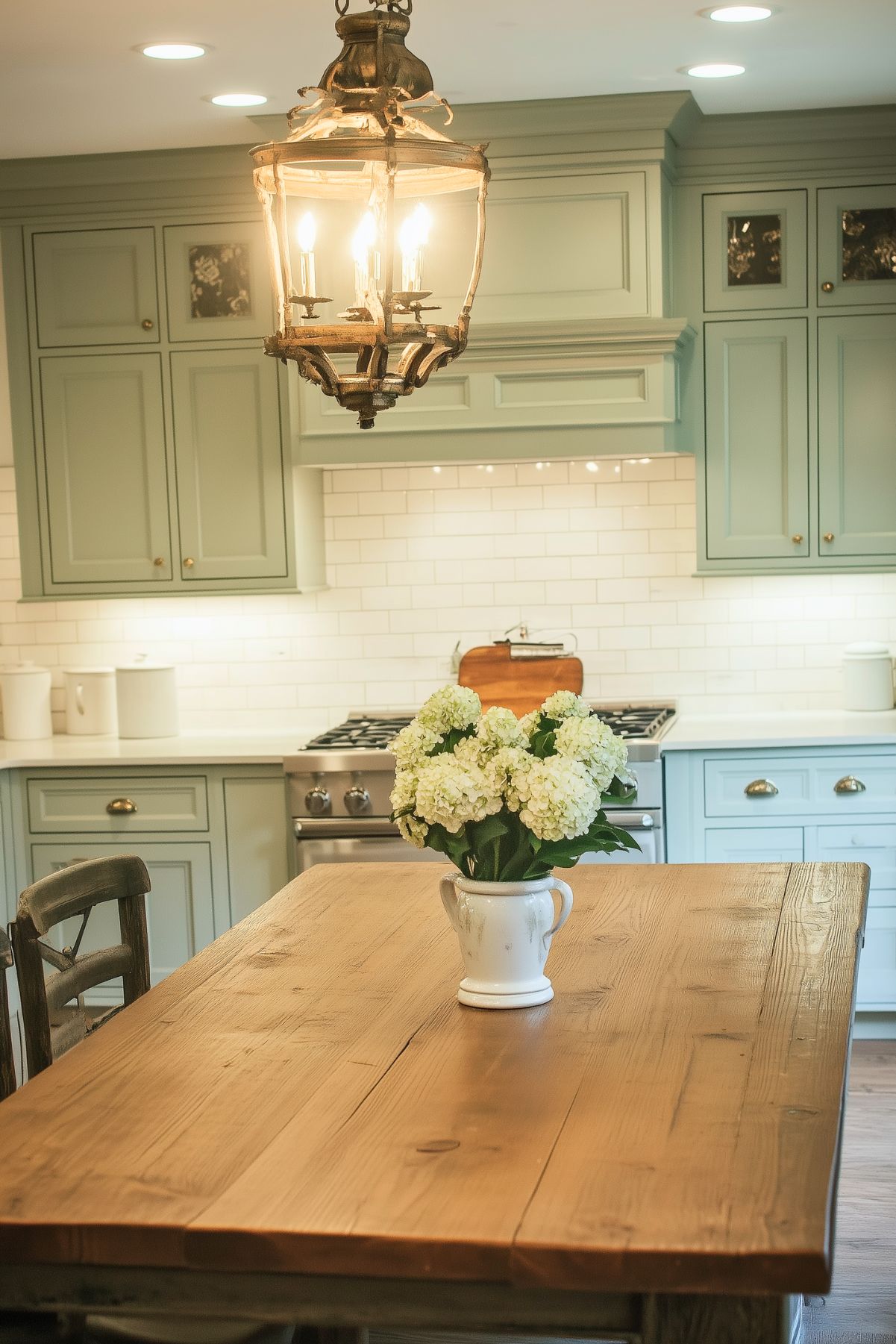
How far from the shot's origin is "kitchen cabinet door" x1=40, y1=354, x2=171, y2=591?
4.86 m

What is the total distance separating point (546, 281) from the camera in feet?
14.8

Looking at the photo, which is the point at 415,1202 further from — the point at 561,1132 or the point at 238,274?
the point at 238,274

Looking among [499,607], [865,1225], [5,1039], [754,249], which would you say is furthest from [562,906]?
[754,249]

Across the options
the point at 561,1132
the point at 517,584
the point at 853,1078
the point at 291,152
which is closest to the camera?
the point at 561,1132

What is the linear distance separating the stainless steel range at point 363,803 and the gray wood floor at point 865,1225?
34.3 inches

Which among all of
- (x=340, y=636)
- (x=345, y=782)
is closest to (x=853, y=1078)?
(x=345, y=782)

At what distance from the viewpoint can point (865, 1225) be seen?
3.34 metres

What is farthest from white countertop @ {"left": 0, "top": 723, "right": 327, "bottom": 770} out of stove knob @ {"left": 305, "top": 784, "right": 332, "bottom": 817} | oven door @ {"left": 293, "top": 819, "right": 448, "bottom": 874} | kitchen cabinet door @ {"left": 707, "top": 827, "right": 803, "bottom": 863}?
kitchen cabinet door @ {"left": 707, "top": 827, "right": 803, "bottom": 863}

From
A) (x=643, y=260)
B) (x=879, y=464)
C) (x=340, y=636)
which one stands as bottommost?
(x=340, y=636)

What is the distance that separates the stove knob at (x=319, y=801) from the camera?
14.5 feet

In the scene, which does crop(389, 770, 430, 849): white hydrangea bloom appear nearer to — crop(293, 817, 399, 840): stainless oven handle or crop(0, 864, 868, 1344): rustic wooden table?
crop(0, 864, 868, 1344): rustic wooden table

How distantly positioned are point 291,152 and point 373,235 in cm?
15

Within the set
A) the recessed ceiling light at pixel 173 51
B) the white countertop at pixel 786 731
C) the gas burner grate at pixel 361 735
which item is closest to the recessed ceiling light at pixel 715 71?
the recessed ceiling light at pixel 173 51

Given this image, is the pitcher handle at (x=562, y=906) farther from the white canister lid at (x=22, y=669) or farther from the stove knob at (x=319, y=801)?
the white canister lid at (x=22, y=669)
